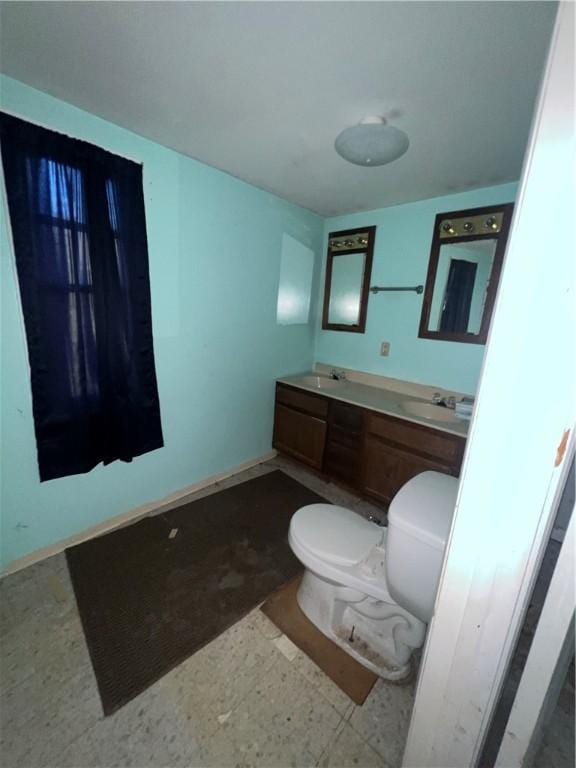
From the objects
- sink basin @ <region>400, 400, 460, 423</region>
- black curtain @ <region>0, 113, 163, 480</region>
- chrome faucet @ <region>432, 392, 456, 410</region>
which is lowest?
sink basin @ <region>400, 400, 460, 423</region>

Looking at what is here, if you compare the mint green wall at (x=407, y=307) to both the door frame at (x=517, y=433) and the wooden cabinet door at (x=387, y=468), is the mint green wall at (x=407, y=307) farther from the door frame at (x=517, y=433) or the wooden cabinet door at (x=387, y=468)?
the door frame at (x=517, y=433)

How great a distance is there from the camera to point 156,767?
0.90 m

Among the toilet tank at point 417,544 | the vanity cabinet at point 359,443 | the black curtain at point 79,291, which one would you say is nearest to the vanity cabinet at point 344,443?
the vanity cabinet at point 359,443

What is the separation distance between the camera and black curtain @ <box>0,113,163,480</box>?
1309 millimetres

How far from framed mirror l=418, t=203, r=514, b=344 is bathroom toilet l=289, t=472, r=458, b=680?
4.38ft

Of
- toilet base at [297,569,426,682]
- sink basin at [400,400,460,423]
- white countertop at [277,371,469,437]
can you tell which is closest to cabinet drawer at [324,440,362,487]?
white countertop at [277,371,469,437]

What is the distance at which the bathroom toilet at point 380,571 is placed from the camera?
941 mm

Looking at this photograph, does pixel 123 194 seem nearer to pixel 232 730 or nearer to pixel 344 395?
pixel 344 395

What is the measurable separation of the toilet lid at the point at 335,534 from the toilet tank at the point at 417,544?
8.4 inches

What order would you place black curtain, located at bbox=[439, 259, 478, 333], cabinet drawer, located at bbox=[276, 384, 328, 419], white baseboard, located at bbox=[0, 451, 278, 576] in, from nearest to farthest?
white baseboard, located at bbox=[0, 451, 278, 576]
black curtain, located at bbox=[439, 259, 478, 333]
cabinet drawer, located at bbox=[276, 384, 328, 419]

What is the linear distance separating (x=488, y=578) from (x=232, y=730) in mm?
1057

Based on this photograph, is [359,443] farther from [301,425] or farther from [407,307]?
[407,307]

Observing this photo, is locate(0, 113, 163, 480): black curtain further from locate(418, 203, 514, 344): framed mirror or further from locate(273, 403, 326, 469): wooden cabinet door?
locate(418, 203, 514, 344): framed mirror

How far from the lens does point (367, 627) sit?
1.26 metres
